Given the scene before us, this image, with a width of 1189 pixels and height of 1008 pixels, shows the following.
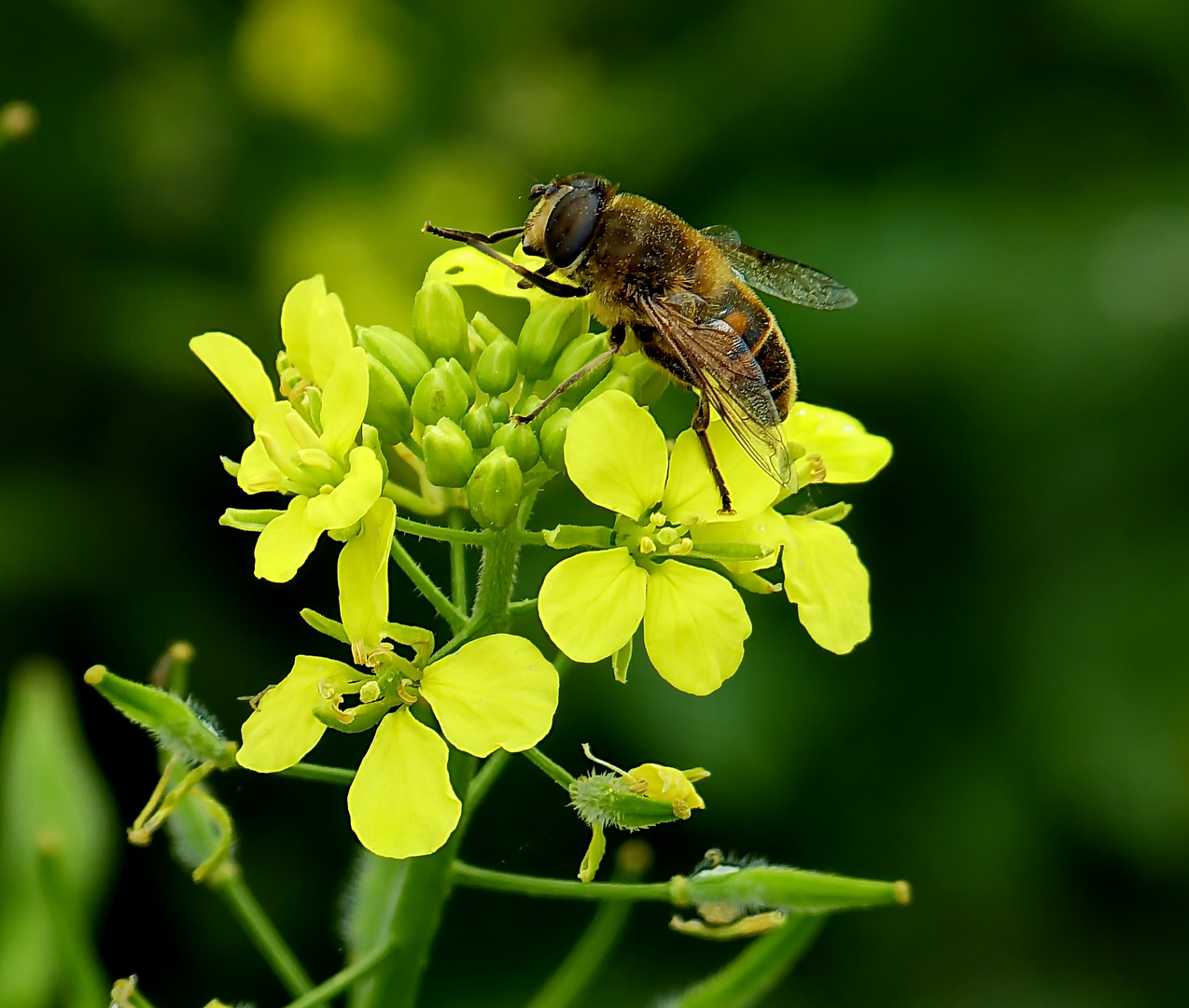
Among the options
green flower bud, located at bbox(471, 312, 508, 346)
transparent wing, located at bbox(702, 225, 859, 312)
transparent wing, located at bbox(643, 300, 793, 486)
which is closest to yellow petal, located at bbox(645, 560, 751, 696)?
transparent wing, located at bbox(643, 300, 793, 486)

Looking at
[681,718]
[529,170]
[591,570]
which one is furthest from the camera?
[529,170]

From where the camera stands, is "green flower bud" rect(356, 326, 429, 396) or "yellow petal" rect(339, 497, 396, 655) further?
"green flower bud" rect(356, 326, 429, 396)

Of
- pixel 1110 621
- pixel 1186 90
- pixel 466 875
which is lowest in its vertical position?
pixel 466 875

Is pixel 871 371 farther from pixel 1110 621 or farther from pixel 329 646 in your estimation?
pixel 329 646

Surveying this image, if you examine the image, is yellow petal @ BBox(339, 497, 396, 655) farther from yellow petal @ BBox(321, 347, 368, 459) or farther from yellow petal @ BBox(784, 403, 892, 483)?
yellow petal @ BBox(784, 403, 892, 483)

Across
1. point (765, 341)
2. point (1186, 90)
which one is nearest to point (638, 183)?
point (1186, 90)

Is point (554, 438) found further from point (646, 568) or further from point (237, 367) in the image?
point (237, 367)
